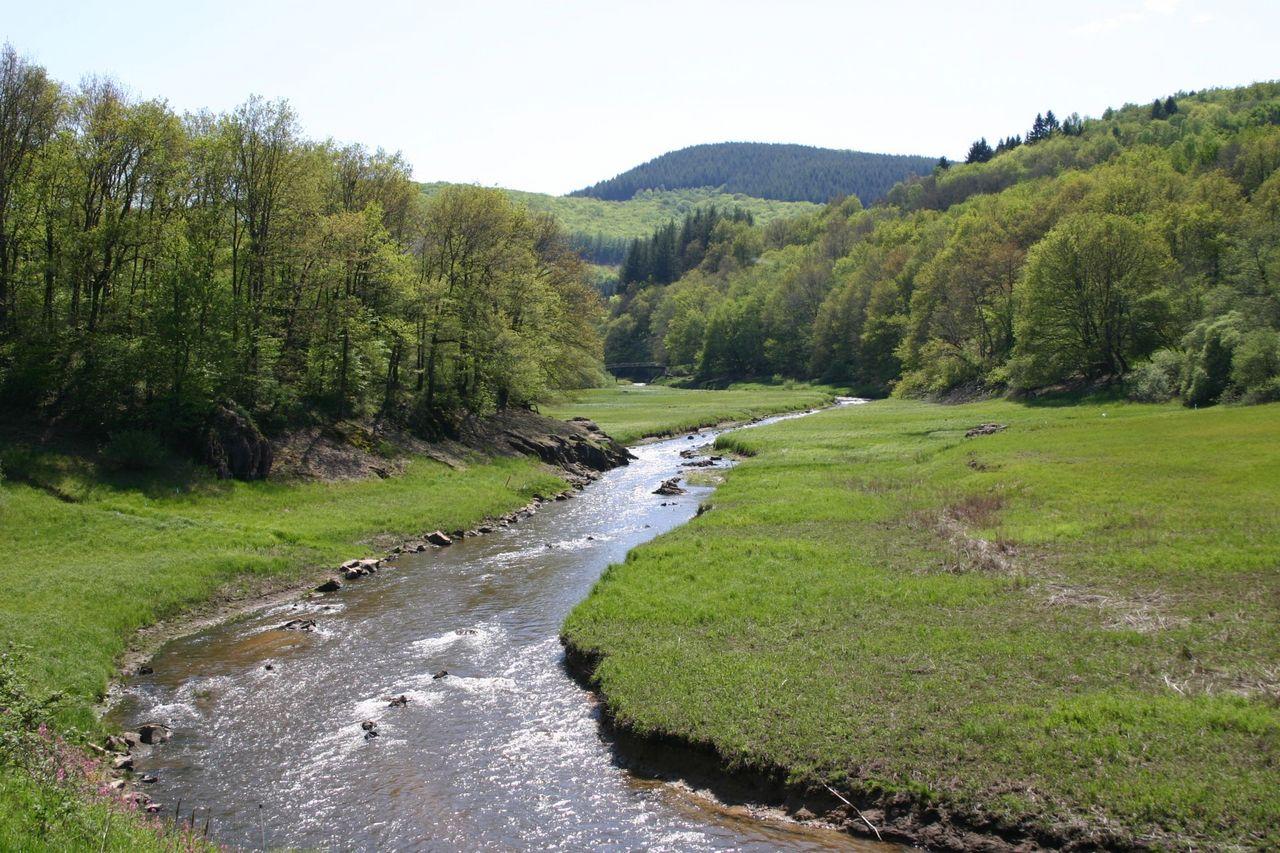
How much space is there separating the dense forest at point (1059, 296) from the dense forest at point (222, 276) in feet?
174

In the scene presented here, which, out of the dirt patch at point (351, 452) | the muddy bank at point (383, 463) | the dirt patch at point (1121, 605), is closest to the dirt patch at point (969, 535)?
the dirt patch at point (1121, 605)

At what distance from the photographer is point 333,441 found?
4462 centimetres

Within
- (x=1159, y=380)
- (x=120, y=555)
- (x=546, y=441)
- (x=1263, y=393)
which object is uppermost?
(x=1159, y=380)

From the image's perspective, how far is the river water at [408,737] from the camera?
13766 mm

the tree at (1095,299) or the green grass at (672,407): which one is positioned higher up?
the tree at (1095,299)

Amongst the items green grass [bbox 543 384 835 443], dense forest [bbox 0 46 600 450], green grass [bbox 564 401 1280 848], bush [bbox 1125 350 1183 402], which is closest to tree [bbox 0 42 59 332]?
dense forest [bbox 0 46 600 450]

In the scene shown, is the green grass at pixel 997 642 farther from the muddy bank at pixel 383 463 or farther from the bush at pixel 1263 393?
the bush at pixel 1263 393

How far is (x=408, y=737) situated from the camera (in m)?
17.1

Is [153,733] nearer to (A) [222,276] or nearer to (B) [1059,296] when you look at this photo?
(A) [222,276]

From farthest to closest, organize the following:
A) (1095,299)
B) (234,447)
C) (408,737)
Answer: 1. (1095,299)
2. (234,447)
3. (408,737)

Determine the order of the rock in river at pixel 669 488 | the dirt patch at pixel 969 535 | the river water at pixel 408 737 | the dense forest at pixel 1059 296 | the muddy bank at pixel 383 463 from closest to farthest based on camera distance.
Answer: the river water at pixel 408 737
the dirt patch at pixel 969 535
the muddy bank at pixel 383 463
the rock in river at pixel 669 488
the dense forest at pixel 1059 296

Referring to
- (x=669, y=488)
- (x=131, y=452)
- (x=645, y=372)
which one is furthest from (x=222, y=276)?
(x=645, y=372)

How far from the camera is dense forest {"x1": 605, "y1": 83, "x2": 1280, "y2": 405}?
68.2 m

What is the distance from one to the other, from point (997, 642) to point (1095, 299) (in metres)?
74.2
